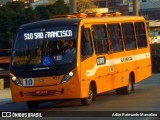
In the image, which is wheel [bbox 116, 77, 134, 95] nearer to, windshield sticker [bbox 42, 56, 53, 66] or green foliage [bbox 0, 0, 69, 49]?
windshield sticker [bbox 42, 56, 53, 66]

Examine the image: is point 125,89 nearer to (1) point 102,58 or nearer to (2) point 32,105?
(1) point 102,58

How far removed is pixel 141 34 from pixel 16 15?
21.1 meters

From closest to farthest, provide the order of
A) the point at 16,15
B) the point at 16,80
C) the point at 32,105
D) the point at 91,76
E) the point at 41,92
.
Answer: the point at 41,92 → the point at 16,80 → the point at 91,76 → the point at 32,105 → the point at 16,15

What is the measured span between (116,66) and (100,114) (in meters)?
5.71

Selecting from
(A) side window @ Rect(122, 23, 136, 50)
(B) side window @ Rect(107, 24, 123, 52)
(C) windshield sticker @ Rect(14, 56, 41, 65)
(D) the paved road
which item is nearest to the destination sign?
(C) windshield sticker @ Rect(14, 56, 41, 65)

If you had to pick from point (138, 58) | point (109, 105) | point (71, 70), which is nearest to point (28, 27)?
point (71, 70)

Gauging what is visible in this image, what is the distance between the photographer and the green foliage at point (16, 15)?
146 feet

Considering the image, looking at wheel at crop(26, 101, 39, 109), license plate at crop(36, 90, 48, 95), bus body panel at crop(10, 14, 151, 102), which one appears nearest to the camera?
bus body panel at crop(10, 14, 151, 102)

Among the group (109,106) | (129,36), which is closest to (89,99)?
(109,106)

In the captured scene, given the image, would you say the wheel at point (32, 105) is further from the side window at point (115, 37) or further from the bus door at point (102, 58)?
the side window at point (115, 37)

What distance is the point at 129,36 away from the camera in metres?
23.8

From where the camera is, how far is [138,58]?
2444 centimetres

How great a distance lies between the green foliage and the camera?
44406 mm

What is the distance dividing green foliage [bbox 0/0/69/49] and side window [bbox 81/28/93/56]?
22.9 meters
